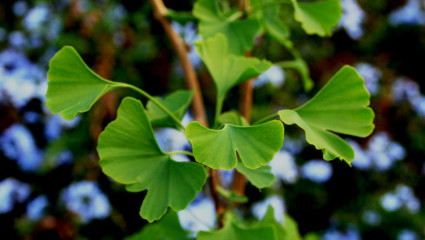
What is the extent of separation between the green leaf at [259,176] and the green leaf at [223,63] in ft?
0.36

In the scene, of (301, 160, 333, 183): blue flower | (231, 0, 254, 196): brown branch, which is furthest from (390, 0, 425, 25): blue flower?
(231, 0, 254, 196): brown branch

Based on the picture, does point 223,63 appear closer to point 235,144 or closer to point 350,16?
point 235,144

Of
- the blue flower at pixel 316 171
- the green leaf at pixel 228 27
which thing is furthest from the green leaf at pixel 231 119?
the blue flower at pixel 316 171

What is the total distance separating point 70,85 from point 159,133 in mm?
898

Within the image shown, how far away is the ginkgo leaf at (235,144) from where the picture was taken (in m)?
0.44

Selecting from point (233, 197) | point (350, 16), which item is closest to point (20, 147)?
point (233, 197)

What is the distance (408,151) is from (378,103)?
268 millimetres

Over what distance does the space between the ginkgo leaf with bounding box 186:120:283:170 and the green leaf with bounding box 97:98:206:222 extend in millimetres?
→ 41

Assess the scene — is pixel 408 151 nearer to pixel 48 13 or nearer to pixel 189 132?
pixel 48 13

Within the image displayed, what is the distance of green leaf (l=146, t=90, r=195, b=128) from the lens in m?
0.55

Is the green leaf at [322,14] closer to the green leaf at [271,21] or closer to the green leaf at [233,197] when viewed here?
the green leaf at [271,21]

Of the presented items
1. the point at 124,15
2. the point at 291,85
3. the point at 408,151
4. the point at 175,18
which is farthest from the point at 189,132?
the point at 408,151

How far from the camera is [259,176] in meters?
0.53

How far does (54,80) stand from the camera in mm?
505
